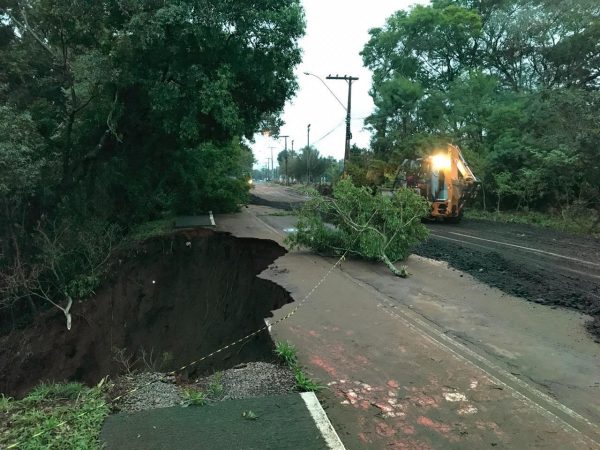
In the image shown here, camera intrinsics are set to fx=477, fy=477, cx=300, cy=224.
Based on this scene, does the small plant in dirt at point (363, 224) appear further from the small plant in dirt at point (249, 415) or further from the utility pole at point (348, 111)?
the utility pole at point (348, 111)

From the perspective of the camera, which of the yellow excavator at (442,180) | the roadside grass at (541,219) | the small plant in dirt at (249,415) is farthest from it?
the yellow excavator at (442,180)

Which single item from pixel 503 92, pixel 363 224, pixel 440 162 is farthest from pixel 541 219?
pixel 503 92

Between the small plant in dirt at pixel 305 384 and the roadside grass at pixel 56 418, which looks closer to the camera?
the roadside grass at pixel 56 418

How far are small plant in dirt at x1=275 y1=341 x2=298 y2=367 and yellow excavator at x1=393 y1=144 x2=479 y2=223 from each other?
14.3 meters

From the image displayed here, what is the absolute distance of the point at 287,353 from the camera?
5379 millimetres

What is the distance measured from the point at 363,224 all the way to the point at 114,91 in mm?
9288

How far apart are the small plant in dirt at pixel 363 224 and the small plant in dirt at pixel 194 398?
691 cm

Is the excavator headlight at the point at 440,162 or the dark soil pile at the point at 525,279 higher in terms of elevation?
the excavator headlight at the point at 440,162

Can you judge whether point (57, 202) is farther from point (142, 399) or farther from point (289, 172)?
point (289, 172)

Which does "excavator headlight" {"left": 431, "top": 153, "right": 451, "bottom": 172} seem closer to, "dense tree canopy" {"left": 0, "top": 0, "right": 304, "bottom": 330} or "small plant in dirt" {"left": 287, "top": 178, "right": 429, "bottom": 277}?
"dense tree canopy" {"left": 0, "top": 0, "right": 304, "bottom": 330}

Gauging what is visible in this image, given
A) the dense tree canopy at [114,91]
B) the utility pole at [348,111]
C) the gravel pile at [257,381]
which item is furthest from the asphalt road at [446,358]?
the utility pole at [348,111]

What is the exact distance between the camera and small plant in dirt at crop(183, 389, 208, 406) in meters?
4.07

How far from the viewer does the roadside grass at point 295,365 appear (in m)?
4.58

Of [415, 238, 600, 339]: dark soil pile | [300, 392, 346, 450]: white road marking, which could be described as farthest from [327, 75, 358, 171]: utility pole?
[300, 392, 346, 450]: white road marking
